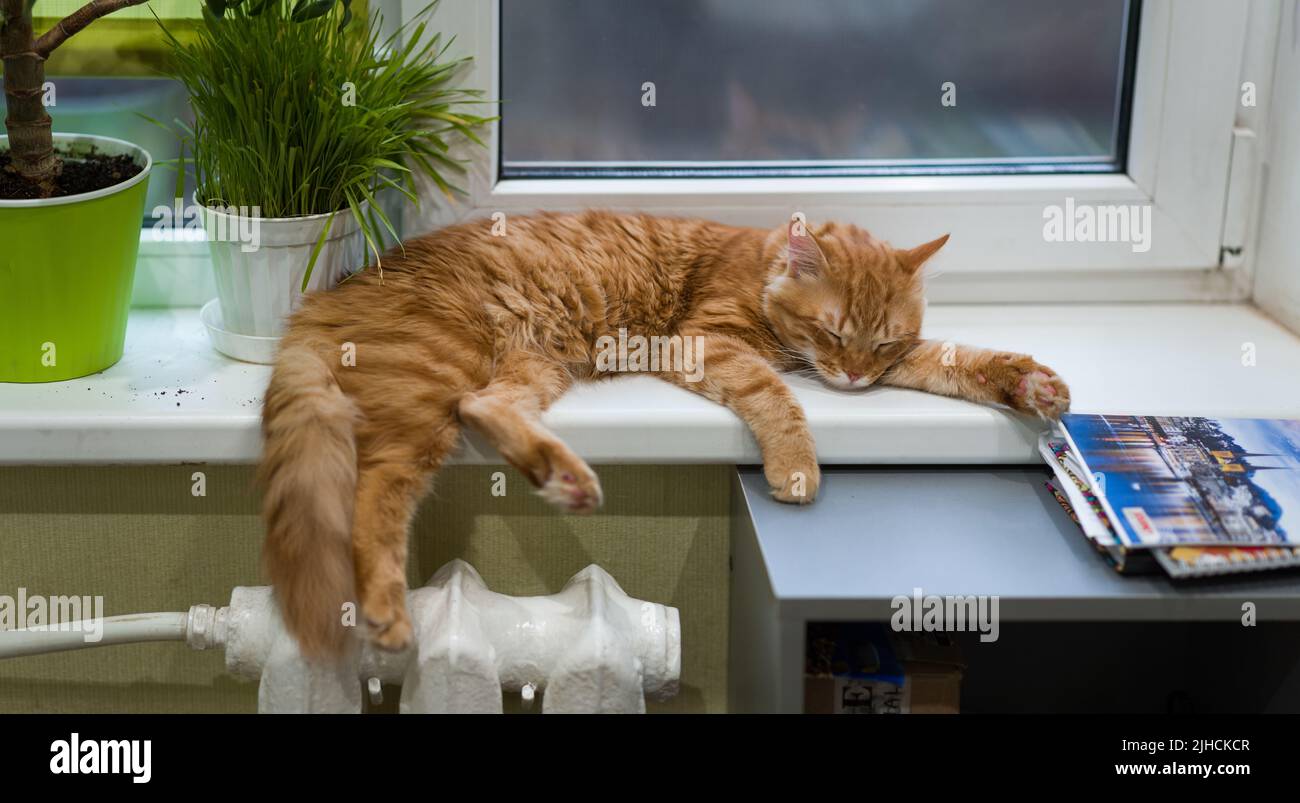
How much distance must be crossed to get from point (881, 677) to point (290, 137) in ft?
3.27

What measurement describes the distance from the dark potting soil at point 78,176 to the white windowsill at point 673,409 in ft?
0.82

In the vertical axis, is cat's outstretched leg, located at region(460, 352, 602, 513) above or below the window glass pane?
below

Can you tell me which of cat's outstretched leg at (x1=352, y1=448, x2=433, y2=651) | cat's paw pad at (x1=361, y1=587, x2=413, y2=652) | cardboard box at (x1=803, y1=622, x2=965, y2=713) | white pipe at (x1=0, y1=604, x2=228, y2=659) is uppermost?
cat's outstretched leg at (x1=352, y1=448, x2=433, y2=651)

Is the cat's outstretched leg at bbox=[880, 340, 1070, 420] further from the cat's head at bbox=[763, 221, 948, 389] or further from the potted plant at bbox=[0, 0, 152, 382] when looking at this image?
the potted plant at bbox=[0, 0, 152, 382]

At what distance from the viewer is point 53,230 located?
148cm

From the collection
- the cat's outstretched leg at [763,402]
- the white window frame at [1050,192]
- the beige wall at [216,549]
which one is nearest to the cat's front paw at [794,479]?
the cat's outstretched leg at [763,402]

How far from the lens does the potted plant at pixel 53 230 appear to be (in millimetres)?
1466

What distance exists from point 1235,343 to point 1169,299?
17cm

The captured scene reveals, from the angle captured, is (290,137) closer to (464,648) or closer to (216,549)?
(216,549)

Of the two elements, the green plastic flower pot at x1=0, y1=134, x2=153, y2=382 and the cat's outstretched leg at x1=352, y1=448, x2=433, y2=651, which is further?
the green plastic flower pot at x1=0, y1=134, x2=153, y2=382

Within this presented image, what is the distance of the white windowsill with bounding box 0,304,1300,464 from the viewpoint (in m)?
1.48

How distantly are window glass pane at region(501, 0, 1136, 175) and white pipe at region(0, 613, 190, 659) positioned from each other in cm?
82

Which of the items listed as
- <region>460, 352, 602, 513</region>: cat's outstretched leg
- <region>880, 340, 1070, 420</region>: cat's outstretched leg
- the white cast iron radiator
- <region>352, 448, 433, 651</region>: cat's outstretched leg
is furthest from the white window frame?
the white cast iron radiator

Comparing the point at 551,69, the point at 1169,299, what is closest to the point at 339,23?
the point at 551,69
